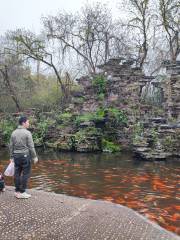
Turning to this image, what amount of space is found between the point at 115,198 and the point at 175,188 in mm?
2103

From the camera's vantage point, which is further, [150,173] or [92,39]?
[92,39]

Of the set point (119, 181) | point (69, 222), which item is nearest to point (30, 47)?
point (119, 181)

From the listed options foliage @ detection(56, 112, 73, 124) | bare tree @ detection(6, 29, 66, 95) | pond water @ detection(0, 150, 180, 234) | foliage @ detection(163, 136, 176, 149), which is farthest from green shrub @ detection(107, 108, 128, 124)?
bare tree @ detection(6, 29, 66, 95)

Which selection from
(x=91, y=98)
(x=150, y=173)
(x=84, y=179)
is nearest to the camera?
(x=84, y=179)

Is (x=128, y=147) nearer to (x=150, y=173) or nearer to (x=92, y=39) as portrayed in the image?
(x=150, y=173)

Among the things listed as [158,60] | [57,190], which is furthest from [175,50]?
[57,190]

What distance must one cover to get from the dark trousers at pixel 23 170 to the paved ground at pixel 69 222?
26cm

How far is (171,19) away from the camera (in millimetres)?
24750

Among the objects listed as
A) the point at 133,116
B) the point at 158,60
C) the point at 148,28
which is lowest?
the point at 133,116

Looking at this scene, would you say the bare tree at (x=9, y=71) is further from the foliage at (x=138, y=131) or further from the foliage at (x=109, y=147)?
the foliage at (x=138, y=131)

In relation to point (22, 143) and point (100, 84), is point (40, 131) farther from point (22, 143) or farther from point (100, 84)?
point (22, 143)

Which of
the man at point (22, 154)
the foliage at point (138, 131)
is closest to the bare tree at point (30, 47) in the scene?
the foliage at point (138, 131)

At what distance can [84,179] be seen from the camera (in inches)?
472

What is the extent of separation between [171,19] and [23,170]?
19.7 m
